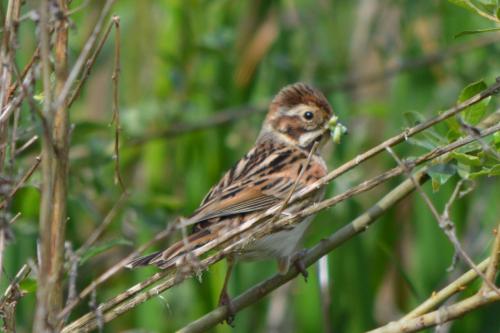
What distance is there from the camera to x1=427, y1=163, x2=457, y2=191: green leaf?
7.80 feet

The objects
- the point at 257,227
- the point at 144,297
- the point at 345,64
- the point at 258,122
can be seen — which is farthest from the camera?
the point at 345,64

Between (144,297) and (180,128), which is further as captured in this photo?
(180,128)

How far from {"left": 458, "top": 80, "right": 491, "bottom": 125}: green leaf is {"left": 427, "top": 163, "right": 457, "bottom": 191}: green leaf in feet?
0.39

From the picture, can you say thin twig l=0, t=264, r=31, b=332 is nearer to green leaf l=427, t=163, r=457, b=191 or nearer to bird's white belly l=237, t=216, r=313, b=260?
green leaf l=427, t=163, r=457, b=191

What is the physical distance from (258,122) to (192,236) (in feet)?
6.43

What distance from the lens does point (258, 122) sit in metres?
5.02

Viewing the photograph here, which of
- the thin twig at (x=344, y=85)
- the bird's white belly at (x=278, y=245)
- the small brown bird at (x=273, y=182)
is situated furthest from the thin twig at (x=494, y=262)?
the thin twig at (x=344, y=85)

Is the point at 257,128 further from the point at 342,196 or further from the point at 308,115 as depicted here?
the point at 342,196

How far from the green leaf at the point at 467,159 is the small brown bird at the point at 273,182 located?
0.81 metres

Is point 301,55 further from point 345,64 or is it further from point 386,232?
point 386,232

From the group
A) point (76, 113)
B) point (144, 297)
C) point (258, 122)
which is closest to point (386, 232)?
point (258, 122)

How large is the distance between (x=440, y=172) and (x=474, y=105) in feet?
0.58

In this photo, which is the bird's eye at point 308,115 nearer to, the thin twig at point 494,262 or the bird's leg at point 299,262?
the bird's leg at point 299,262

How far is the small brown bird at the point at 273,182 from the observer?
320 cm
